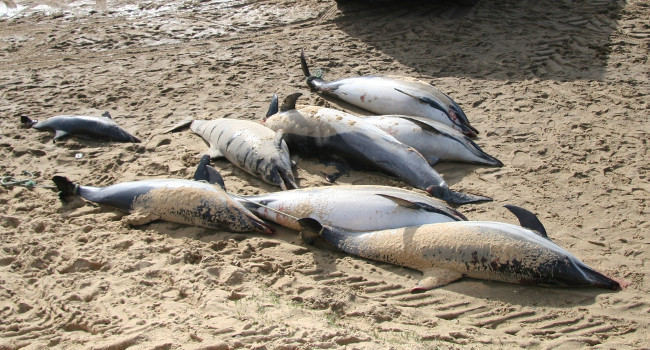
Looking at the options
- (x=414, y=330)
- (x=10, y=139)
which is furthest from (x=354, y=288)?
(x=10, y=139)

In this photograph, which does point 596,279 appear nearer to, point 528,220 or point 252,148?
point 528,220

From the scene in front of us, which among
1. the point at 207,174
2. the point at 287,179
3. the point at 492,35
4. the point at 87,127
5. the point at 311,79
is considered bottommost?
the point at 287,179

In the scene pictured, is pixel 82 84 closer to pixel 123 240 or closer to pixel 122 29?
pixel 122 29

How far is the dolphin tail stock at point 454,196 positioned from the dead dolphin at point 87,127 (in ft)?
10.8

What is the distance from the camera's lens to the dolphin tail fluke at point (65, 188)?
5.57 meters

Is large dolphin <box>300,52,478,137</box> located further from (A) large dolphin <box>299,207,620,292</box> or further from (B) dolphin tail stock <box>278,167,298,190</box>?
(A) large dolphin <box>299,207,620,292</box>

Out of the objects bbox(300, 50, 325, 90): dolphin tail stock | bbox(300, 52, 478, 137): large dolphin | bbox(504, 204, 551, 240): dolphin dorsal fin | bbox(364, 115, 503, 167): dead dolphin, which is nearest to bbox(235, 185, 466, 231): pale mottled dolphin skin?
bbox(504, 204, 551, 240): dolphin dorsal fin

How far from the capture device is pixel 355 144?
616 centimetres

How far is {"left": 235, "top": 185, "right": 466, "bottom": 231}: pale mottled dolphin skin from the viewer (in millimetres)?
4906

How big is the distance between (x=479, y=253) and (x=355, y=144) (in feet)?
6.79

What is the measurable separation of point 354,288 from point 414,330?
66cm

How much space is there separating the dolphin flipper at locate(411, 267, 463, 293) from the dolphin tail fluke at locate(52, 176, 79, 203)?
320 centimetres

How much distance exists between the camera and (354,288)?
448 centimetres

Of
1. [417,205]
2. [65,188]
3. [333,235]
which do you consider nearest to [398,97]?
[417,205]
